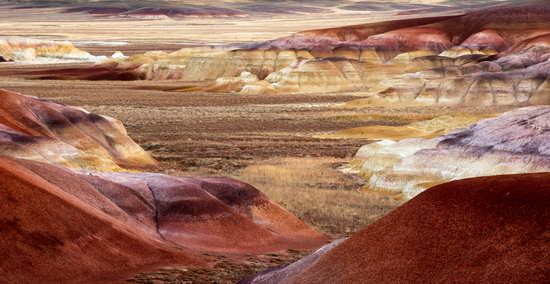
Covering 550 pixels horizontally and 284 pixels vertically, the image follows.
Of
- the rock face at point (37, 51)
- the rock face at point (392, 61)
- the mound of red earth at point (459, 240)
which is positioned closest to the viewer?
the mound of red earth at point (459, 240)

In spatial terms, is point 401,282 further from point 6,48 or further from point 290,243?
point 6,48

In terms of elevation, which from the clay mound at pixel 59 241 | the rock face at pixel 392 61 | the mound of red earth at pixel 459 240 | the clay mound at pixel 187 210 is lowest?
the rock face at pixel 392 61

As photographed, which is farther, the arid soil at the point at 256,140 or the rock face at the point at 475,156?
the rock face at the point at 475,156

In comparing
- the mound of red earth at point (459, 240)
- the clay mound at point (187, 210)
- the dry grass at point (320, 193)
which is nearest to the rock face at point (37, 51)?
the dry grass at point (320, 193)

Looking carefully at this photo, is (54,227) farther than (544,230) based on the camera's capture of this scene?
Yes

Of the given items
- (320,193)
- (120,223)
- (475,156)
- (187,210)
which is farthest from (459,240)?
(475,156)

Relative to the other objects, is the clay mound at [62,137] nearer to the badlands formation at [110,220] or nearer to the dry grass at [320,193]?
the badlands formation at [110,220]

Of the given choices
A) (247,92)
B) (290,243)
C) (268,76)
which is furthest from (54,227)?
(268,76)

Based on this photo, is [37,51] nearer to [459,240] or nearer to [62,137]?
[62,137]
